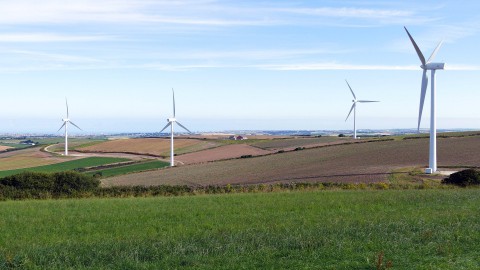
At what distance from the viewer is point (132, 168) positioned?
70562mm

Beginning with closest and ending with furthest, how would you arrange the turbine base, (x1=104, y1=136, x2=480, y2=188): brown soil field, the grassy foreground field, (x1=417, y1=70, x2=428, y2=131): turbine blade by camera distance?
the grassy foreground field < the turbine base < (x1=417, y1=70, x2=428, y2=131): turbine blade < (x1=104, y1=136, x2=480, y2=188): brown soil field

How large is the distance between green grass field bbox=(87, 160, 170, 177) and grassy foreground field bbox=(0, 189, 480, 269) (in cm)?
4141

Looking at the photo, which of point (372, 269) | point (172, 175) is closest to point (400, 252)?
point (372, 269)

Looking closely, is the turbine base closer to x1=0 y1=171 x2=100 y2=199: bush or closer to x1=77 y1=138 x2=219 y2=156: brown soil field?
x1=0 y1=171 x2=100 y2=199: bush

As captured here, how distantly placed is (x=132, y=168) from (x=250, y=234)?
191 ft

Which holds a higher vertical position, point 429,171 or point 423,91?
point 423,91

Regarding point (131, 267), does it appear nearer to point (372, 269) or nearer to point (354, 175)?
point (372, 269)

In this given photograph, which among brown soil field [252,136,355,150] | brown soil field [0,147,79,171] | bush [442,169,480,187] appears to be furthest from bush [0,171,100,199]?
brown soil field [252,136,355,150]

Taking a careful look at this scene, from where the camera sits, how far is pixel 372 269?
383 inches

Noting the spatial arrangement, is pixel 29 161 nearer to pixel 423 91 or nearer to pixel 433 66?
pixel 423 91

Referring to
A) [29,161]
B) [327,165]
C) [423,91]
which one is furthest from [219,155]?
[423,91]

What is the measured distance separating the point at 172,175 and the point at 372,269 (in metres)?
46.7

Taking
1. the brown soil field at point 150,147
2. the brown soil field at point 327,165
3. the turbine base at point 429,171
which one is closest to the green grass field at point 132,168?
the brown soil field at point 327,165

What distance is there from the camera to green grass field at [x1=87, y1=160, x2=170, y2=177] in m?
65.3
